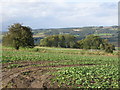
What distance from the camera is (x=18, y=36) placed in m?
39.8

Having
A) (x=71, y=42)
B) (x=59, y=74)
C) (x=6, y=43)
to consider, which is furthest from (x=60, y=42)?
(x=59, y=74)

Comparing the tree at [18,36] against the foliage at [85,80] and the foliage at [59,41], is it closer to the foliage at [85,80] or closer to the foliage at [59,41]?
the foliage at [85,80]

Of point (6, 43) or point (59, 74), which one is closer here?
point (59, 74)

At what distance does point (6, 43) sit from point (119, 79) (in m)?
34.3

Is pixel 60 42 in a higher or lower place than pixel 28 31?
lower

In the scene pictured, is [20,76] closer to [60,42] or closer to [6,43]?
[6,43]

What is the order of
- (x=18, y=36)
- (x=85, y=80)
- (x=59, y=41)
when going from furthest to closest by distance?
(x=59, y=41)
(x=18, y=36)
(x=85, y=80)

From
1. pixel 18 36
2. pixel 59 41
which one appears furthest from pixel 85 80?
pixel 59 41

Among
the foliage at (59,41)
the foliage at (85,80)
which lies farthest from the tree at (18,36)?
the foliage at (59,41)

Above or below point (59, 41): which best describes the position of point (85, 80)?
above

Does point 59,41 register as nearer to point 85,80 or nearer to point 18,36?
point 18,36

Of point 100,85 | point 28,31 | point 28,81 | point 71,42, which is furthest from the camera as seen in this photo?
point 71,42

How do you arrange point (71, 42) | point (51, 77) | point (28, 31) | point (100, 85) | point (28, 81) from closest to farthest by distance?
point (100, 85), point (28, 81), point (51, 77), point (28, 31), point (71, 42)

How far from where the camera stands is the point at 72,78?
10406 mm
